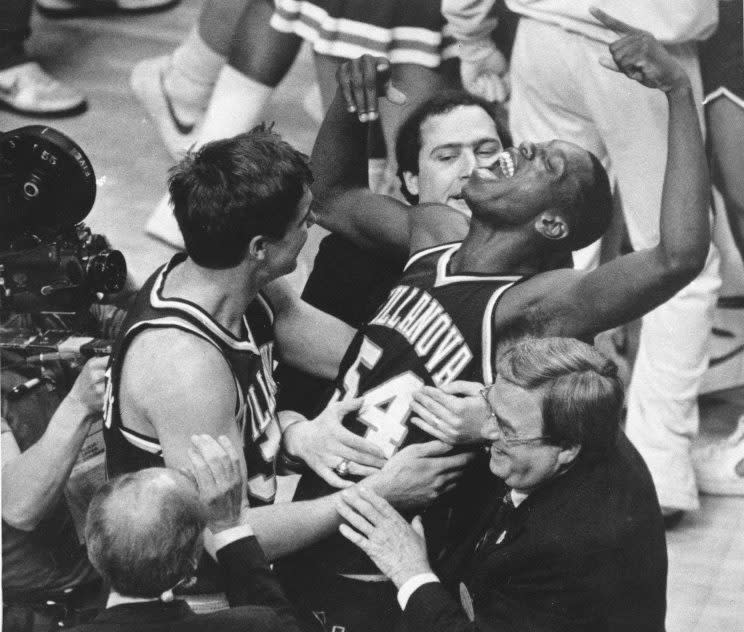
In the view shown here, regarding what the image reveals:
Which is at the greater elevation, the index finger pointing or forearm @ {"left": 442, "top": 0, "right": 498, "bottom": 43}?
the index finger pointing

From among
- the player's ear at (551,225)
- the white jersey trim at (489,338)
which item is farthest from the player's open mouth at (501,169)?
the white jersey trim at (489,338)

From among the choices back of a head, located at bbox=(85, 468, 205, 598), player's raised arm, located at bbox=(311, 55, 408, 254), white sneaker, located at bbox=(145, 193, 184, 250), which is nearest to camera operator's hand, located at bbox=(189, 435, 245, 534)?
back of a head, located at bbox=(85, 468, 205, 598)

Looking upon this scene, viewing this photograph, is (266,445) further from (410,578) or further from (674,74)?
(674,74)

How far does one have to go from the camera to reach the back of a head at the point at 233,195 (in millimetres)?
2223

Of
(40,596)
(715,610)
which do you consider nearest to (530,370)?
(715,610)

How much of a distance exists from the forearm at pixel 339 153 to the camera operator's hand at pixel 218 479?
815 mm

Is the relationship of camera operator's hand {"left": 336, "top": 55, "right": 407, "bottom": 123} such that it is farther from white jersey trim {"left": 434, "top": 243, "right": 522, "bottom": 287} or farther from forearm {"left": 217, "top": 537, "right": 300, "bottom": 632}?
forearm {"left": 217, "top": 537, "right": 300, "bottom": 632}

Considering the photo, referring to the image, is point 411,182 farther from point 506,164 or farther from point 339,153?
point 506,164

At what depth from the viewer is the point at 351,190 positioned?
2.85 meters

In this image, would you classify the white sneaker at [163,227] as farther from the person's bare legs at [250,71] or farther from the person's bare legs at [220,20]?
the person's bare legs at [220,20]

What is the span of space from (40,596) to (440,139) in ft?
4.50

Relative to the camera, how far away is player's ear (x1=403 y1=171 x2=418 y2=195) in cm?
287

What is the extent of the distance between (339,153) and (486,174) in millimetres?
466

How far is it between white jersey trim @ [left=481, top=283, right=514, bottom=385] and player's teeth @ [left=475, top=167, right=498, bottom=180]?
24 cm
